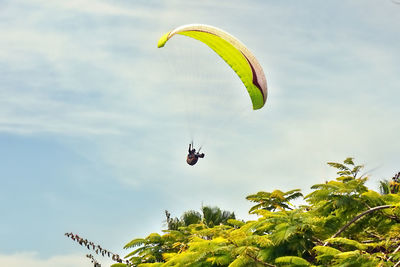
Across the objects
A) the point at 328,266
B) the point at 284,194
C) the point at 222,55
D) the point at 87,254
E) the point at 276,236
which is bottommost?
the point at 328,266

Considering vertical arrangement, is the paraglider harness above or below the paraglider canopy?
below

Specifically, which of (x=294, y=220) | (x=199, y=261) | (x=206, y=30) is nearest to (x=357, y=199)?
(x=294, y=220)

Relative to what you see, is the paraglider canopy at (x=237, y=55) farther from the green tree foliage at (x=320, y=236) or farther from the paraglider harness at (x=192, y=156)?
the green tree foliage at (x=320, y=236)

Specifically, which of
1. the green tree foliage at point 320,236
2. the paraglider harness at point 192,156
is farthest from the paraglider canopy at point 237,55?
the green tree foliage at point 320,236

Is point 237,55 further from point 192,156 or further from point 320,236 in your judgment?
point 320,236

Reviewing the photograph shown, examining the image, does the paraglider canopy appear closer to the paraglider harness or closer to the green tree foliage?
the paraglider harness

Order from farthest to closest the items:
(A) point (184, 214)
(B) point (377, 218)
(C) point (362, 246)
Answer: (A) point (184, 214) → (B) point (377, 218) → (C) point (362, 246)

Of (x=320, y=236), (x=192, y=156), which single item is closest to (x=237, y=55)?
(x=192, y=156)

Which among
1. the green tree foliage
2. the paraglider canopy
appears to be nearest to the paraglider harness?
the paraglider canopy

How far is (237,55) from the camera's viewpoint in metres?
18.3

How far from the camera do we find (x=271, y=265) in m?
9.43

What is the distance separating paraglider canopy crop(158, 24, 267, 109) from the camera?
17.9m

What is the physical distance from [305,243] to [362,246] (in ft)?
3.82

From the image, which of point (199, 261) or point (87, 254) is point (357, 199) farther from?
point (87, 254)
